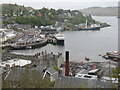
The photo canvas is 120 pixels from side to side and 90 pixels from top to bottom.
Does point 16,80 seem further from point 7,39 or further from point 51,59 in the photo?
point 7,39

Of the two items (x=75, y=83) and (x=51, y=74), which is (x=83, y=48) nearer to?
(x=51, y=74)

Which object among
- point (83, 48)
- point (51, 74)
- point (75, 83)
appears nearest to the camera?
point (75, 83)

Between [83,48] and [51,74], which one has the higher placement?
[51,74]

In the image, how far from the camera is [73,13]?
22.0 metres

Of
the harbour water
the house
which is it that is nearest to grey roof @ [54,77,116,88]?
the house

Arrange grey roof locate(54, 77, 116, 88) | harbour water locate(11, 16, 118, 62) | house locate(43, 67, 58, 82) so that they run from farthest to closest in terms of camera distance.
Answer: harbour water locate(11, 16, 118, 62) → house locate(43, 67, 58, 82) → grey roof locate(54, 77, 116, 88)

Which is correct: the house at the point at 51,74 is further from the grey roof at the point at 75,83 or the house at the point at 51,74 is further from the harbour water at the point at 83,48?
the harbour water at the point at 83,48

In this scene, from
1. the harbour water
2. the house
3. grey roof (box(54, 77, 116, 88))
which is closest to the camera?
grey roof (box(54, 77, 116, 88))

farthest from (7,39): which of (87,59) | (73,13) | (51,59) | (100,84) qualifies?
(73,13)

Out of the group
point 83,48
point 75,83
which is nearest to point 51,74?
point 75,83

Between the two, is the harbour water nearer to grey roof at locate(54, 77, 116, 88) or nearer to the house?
the house

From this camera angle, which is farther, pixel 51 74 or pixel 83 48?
pixel 83 48

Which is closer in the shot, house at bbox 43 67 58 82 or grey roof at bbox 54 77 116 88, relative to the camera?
grey roof at bbox 54 77 116 88

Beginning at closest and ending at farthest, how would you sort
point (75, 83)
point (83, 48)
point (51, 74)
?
1. point (75, 83)
2. point (51, 74)
3. point (83, 48)
